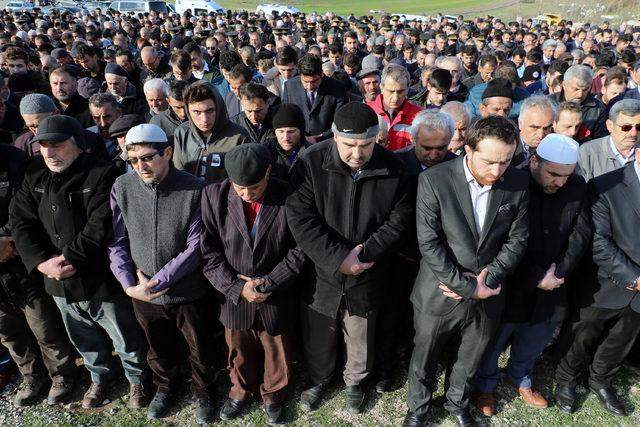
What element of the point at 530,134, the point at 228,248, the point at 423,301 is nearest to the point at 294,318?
the point at 228,248

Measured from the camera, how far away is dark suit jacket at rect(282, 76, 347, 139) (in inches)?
231

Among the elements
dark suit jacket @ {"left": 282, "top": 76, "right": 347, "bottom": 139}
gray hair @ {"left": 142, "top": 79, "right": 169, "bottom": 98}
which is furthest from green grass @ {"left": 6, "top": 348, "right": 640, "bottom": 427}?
dark suit jacket @ {"left": 282, "top": 76, "right": 347, "bottom": 139}

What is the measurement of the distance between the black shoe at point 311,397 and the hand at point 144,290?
1413 millimetres

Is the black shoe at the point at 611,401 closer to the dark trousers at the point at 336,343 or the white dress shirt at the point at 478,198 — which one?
the dark trousers at the point at 336,343

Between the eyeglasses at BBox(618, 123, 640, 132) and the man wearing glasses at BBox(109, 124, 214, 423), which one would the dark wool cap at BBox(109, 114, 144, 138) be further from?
the eyeglasses at BBox(618, 123, 640, 132)

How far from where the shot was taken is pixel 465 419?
3.45 m

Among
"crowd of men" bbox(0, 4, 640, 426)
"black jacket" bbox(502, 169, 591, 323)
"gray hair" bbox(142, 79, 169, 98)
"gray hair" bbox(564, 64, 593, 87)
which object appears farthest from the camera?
"gray hair" bbox(564, 64, 593, 87)

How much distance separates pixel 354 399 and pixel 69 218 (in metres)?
2.52

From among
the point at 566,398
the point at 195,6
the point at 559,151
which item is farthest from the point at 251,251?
the point at 195,6

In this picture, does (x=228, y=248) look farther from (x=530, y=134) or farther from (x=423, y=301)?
(x=530, y=134)

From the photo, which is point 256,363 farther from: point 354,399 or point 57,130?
point 57,130

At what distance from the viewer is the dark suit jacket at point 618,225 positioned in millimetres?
3160

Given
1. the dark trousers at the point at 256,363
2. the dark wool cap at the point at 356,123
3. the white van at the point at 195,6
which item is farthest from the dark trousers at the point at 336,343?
the white van at the point at 195,6

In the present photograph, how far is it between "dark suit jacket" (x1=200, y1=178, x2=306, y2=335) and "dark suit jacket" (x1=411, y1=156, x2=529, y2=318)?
2.99ft
